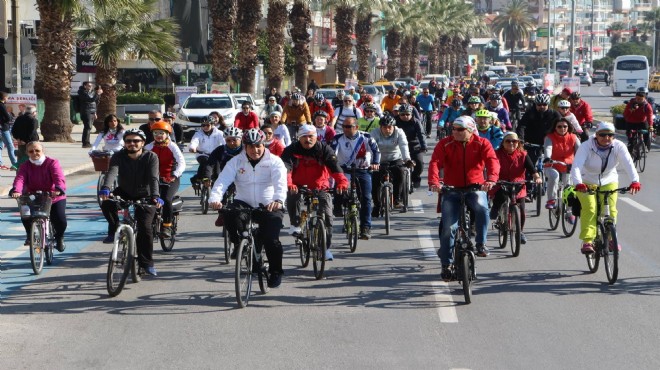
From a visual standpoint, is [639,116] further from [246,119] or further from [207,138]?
[207,138]

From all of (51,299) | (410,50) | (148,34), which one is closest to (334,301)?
(51,299)

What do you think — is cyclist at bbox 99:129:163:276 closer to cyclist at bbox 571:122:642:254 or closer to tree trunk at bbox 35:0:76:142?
cyclist at bbox 571:122:642:254

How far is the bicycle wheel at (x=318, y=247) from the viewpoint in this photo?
12.2 m

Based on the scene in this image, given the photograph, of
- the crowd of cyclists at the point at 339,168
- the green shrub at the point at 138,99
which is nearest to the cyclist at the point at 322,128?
the crowd of cyclists at the point at 339,168

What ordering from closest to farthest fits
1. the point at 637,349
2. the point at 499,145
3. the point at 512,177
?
the point at 637,349 → the point at 512,177 → the point at 499,145

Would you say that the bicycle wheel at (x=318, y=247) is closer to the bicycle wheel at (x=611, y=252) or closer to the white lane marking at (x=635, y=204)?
the bicycle wheel at (x=611, y=252)

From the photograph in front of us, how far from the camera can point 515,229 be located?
14.0 meters

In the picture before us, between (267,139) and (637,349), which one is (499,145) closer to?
(267,139)

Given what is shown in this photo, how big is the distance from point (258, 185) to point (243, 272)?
0.91 metres

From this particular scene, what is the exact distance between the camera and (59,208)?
13.7 m

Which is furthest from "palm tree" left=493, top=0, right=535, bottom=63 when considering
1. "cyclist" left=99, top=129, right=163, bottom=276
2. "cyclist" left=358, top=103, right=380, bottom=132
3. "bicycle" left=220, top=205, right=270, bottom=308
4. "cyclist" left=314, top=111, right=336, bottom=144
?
"bicycle" left=220, top=205, right=270, bottom=308

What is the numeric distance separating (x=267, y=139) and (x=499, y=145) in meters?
3.37

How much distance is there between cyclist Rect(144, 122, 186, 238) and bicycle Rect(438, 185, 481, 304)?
4.20 meters

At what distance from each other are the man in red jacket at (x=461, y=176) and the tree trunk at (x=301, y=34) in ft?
144
